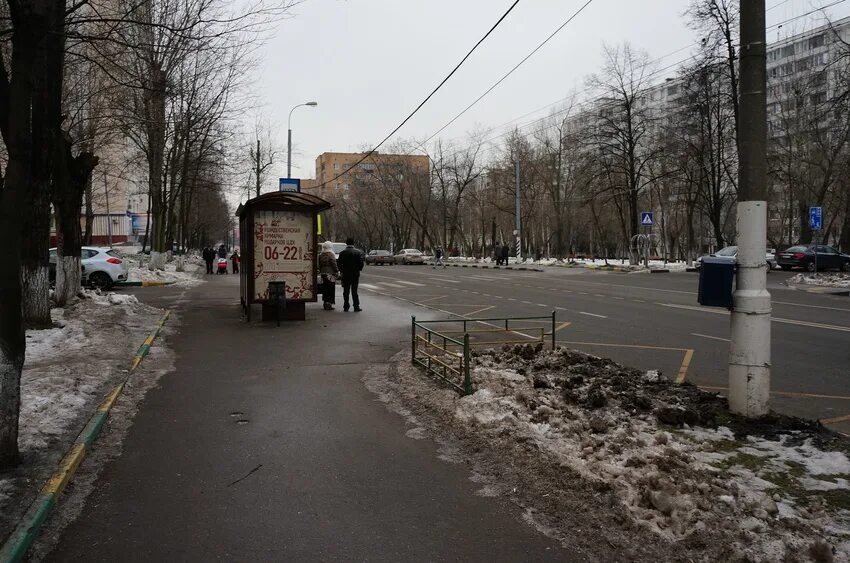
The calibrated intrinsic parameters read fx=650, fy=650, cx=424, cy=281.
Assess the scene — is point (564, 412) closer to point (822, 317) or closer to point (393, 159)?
point (822, 317)

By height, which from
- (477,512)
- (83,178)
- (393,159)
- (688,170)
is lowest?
(477,512)

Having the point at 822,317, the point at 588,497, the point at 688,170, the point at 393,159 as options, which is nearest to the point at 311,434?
the point at 588,497

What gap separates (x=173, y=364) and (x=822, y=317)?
45.8 feet

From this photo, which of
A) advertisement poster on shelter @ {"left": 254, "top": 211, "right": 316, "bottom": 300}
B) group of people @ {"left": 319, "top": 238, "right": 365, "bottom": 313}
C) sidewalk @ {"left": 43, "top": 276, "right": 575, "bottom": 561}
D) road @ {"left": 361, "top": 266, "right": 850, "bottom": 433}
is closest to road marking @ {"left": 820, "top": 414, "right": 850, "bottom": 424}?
road @ {"left": 361, "top": 266, "right": 850, "bottom": 433}

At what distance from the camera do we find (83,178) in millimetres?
15234

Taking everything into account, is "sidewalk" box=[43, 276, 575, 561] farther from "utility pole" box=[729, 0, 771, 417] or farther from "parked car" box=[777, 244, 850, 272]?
"parked car" box=[777, 244, 850, 272]

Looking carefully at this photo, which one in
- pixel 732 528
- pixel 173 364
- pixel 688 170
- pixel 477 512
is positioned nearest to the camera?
pixel 732 528

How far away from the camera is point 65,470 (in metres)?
4.94

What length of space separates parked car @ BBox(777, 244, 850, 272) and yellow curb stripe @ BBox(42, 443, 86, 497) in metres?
39.9

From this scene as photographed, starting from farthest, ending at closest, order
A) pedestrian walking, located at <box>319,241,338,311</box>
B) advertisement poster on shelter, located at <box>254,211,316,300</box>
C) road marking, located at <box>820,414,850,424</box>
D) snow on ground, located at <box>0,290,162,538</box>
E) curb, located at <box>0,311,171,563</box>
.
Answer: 1. pedestrian walking, located at <box>319,241,338,311</box>
2. advertisement poster on shelter, located at <box>254,211,316,300</box>
3. road marking, located at <box>820,414,850,424</box>
4. snow on ground, located at <box>0,290,162,538</box>
5. curb, located at <box>0,311,171,563</box>

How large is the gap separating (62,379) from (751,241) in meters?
7.55

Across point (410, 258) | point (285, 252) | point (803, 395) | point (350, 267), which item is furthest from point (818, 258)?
point (410, 258)

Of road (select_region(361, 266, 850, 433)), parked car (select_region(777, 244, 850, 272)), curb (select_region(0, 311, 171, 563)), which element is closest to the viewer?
curb (select_region(0, 311, 171, 563))

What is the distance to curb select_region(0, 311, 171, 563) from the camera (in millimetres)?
3729
